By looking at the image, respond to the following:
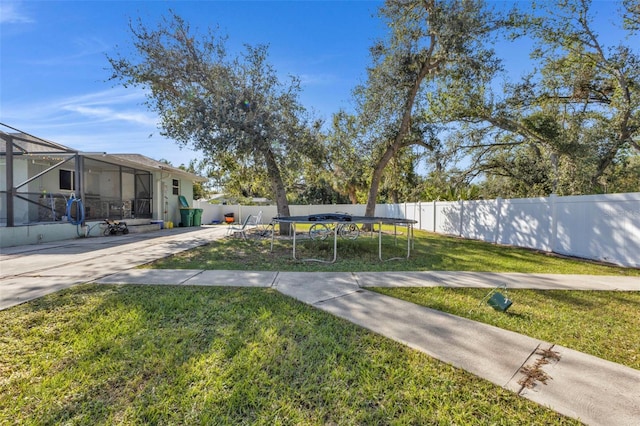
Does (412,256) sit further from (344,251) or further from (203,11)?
(203,11)

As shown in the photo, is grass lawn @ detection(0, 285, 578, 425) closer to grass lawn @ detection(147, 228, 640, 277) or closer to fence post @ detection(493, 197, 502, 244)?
grass lawn @ detection(147, 228, 640, 277)

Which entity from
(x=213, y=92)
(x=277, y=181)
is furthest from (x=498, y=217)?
(x=213, y=92)

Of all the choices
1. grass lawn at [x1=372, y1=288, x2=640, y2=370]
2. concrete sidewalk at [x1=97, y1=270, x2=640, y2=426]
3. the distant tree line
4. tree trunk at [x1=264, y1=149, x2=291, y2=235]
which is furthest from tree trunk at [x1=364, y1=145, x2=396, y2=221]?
grass lawn at [x1=372, y1=288, x2=640, y2=370]

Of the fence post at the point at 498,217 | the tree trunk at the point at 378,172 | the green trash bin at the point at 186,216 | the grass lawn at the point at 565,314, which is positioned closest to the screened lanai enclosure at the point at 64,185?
the green trash bin at the point at 186,216

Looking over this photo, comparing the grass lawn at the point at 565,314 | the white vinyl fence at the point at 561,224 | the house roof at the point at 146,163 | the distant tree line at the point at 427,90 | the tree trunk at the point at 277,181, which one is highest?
the distant tree line at the point at 427,90

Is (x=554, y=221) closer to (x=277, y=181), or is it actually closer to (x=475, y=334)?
(x=475, y=334)

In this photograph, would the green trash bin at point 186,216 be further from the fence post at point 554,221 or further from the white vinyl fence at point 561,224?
the fence post at point 554,221

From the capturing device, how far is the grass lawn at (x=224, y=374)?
200cm

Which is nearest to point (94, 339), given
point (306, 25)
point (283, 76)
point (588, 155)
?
point (283, 76)

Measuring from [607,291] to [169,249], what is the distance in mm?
10175

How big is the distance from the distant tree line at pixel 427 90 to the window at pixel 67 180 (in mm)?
7015

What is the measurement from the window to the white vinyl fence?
1946cm

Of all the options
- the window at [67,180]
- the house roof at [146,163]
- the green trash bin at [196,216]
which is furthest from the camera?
the green trash bin at [196,216]

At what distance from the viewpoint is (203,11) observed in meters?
10.4
